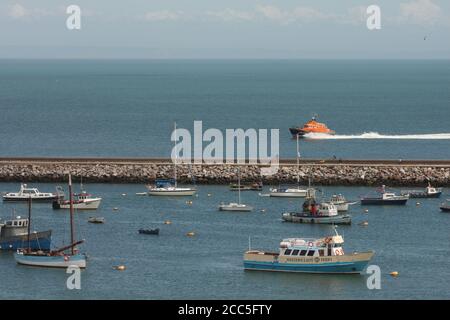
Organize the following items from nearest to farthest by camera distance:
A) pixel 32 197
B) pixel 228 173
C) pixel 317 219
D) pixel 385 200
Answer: pixel 317 219 → pixel 385 200 → pixel 32 197 → pixel 228 173

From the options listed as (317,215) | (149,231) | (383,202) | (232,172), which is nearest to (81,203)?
(149,231)

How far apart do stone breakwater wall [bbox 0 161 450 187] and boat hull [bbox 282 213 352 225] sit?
624 inches

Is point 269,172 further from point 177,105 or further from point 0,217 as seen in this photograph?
point 177,105

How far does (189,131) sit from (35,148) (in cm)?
2547

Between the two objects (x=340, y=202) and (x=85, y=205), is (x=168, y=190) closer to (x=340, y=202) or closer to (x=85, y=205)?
(x=85, y=205)

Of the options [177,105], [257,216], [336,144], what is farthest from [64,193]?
[177,105]

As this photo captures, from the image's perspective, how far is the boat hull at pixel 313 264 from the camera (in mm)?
59156

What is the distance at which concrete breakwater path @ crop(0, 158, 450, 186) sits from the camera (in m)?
90.8

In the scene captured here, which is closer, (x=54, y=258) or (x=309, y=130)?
(x=54, y=258)

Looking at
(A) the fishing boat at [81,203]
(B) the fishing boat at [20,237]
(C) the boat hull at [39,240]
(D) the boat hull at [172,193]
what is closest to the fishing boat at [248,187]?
(D) the boat hull at [172,193]

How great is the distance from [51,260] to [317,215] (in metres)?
19.4

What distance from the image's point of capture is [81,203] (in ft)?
260

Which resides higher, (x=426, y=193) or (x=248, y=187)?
(x=248, y=187)

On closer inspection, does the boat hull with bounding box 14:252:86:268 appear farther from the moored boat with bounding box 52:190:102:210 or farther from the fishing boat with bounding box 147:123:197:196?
the fishing boat with bounding box 147:123:197:196
